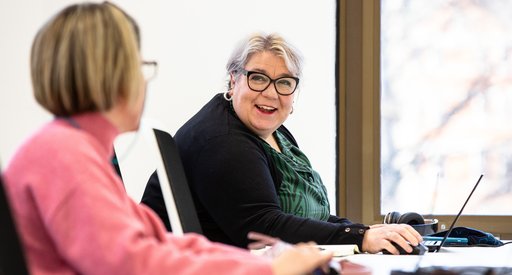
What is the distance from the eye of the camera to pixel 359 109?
11.3ft

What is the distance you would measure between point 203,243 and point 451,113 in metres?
2.45

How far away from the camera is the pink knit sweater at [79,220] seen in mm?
913

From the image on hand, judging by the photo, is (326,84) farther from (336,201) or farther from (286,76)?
(286,76)

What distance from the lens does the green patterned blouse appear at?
7.84 feet

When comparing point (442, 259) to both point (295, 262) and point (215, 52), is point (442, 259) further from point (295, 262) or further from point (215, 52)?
point (215, 52)

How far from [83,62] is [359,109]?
2505 mm

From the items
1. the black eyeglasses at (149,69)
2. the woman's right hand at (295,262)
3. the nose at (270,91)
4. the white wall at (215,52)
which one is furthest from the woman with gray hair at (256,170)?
the woman's right hand at (295,262)

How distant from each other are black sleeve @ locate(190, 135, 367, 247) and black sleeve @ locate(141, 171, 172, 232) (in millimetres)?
97

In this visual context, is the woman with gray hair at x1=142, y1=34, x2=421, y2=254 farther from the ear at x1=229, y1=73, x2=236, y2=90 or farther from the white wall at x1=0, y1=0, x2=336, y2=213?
the white wall at x1=0, y1=0, x2=336, y2=213

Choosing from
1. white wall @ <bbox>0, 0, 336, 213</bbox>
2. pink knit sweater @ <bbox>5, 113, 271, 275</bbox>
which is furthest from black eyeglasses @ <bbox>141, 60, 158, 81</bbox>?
white wall @ <bbox>0, 0, 336, 213</bbox>

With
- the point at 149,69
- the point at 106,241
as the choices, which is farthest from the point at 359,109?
the point at 106,241

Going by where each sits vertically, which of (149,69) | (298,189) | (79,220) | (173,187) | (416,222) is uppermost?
(149,69)

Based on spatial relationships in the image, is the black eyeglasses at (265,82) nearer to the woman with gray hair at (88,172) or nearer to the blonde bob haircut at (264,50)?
the blonde bob haircut at (264,50)

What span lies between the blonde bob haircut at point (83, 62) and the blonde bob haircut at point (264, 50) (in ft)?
4.53
